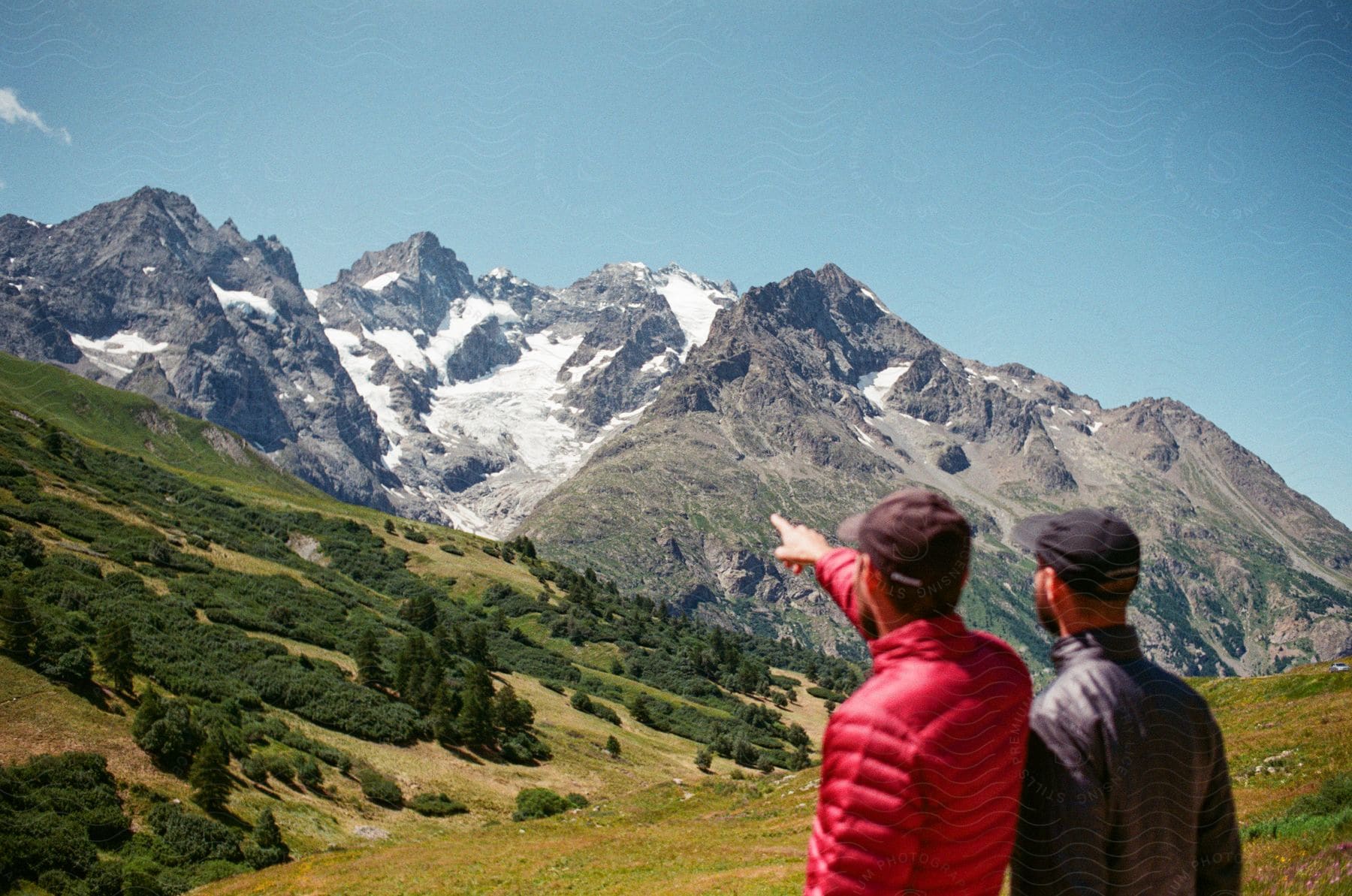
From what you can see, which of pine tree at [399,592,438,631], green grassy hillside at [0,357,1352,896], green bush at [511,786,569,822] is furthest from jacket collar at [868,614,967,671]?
pine tree at [399,592,438,631]

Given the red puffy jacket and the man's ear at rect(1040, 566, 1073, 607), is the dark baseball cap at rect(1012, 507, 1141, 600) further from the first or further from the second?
the red puffy jacket

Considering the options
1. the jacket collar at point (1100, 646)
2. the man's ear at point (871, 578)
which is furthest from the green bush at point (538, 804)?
the man's ear at point (871, 578)

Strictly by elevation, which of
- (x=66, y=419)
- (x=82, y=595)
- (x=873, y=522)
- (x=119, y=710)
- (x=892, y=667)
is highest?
(x=66, y=419)

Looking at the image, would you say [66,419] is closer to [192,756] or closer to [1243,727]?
[192,756]

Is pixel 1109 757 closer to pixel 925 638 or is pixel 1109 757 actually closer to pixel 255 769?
pixel 925 638

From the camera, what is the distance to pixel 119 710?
1415 inches

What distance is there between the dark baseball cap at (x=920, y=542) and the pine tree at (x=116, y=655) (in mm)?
44161

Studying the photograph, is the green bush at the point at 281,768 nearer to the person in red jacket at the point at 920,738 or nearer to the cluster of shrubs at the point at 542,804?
the cluster of shrubs at the point at 542,804

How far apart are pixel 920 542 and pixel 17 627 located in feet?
144

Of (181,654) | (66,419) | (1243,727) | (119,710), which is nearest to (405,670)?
(181,654)

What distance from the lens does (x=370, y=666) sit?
58156 mm

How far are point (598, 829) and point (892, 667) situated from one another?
38.1 m

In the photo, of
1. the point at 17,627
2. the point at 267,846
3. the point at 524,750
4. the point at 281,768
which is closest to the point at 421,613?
the point at 524,750

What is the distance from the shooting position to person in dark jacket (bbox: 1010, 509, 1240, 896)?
4.07m
